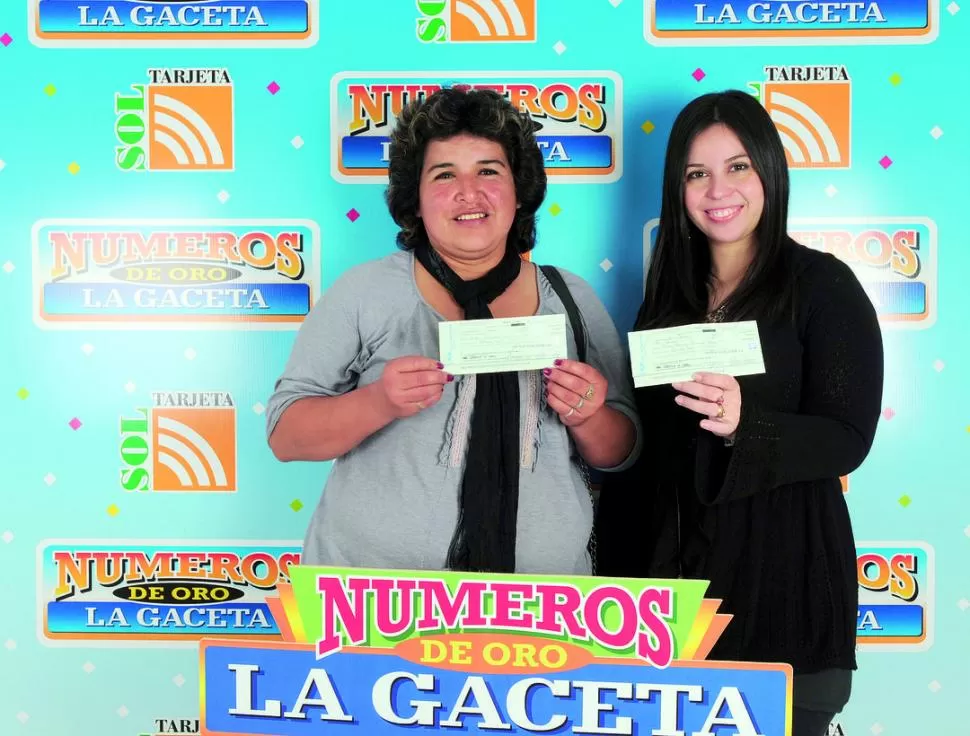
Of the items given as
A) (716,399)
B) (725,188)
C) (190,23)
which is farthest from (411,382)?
(190,23)

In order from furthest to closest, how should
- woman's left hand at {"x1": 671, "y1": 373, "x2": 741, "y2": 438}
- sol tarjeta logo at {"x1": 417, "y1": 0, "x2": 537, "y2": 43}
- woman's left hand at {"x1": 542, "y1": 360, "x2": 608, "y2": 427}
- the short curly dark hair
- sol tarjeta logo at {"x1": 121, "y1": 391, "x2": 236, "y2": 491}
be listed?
sol tarjeta logo at {"x1": 121, "y1": 391, "x2": 236, "y2": 491}
sol tarjeta logo at {"x1": 417, "y1": 0, "x2": 537, "y2": 43}
the short curly dark hair
woman's left hand at {"x1": 542, "y1": 360, "x2": 608, "y2": 427}
woman's left hand at {"x1": 671, "y1": 373, "x2": 741, "y2": 438}

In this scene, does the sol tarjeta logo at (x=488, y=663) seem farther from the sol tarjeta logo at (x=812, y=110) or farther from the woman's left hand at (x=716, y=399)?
the sol tarjeta logo at (x=812, y=110)

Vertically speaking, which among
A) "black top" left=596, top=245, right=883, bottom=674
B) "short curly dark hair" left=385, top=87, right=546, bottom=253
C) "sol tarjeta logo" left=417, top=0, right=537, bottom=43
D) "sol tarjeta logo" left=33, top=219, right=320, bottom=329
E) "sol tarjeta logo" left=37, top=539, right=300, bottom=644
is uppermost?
"sol tarjeta logo" left=417, top=0, right=537, bottom=43

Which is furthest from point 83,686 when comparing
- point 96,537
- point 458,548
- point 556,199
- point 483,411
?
point 556,199

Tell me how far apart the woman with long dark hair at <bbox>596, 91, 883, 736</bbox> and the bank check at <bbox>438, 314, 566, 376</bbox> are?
0.78ft

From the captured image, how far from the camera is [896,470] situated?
2.09 metres

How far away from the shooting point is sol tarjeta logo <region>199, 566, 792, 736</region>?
129 cm

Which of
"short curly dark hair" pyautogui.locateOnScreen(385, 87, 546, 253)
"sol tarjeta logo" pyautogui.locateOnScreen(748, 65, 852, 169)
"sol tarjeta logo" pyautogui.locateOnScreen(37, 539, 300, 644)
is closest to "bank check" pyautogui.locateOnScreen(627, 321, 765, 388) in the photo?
"short curly dark hair" pyautogui.locateOnScreen(385, 87, 546, 253)

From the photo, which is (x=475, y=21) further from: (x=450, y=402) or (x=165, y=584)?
(x=165, y=584)

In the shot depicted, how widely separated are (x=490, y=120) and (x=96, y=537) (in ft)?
4.92

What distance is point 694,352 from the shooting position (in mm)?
1415

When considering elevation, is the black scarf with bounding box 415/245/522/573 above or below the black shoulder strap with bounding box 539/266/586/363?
below

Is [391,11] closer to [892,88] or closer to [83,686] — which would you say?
[892,88]

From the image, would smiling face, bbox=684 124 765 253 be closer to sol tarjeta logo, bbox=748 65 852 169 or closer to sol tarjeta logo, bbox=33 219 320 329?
sol tarjeta logo, bbox=748 65 852 169
